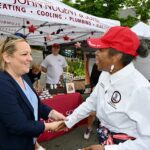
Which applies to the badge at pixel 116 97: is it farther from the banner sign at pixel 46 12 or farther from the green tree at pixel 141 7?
the green tree at pixel 141 7

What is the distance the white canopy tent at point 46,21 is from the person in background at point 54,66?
0.68 metres

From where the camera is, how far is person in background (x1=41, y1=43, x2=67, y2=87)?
8.96m

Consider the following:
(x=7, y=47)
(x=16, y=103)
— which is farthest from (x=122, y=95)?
(x=7, y=47)

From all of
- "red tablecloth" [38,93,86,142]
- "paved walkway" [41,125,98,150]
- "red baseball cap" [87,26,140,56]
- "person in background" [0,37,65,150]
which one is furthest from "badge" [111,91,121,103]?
"red tablecloth" [38,93,86,142]

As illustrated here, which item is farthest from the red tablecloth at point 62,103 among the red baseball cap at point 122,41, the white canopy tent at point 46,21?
the red baseball cap at point 122,41

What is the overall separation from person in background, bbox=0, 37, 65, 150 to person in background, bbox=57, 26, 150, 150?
52 centimetres

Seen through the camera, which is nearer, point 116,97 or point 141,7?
point 116,97

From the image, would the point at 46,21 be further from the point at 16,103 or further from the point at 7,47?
the point at 16,103

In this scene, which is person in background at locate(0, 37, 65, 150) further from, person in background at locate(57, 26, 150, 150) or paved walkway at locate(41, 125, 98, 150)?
paved walkway at locate(41, 125, 98, 150)

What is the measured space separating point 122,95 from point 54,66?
6.53 metres

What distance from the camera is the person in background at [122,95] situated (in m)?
2.41

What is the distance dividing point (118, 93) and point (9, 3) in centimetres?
337

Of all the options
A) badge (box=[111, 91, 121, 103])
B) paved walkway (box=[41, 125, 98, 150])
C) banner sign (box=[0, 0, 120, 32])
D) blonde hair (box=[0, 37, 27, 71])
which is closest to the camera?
badge (box=[111, 91, 121, 103])

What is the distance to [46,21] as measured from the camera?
6.18 meters
